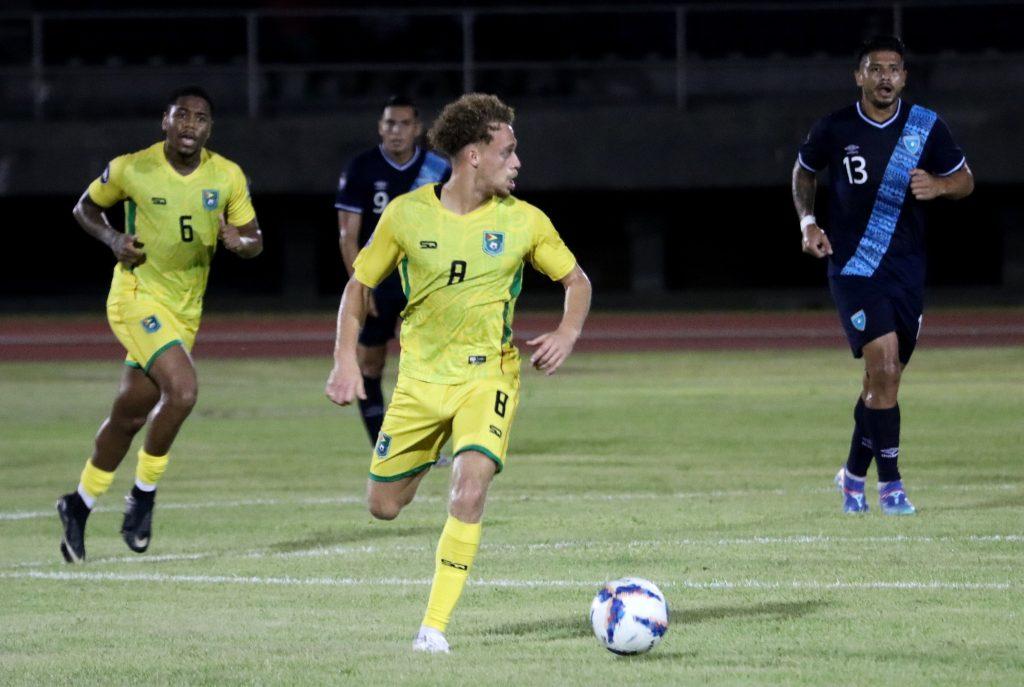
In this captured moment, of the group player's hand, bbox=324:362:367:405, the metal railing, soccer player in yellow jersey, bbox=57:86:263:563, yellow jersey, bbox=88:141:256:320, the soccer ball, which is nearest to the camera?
the soccer ball

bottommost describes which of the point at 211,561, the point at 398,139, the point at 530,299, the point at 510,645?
the point at 530,299

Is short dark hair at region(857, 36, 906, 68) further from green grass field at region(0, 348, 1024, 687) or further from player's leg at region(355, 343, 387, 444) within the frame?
player's leg at region(355, 343, 387, 444)

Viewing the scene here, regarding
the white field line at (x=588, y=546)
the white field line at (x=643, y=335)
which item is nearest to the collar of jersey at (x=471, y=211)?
the white field line at (x=588, y=546)

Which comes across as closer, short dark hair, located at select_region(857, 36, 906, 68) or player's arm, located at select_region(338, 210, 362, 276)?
short dark hair, located at select_region(857, 36, 906, 68)

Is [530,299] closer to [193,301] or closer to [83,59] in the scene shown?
[83,59]

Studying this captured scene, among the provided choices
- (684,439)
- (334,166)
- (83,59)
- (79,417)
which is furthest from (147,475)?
(83,59)

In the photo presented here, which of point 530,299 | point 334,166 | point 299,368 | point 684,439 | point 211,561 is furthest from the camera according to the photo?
point 530,299

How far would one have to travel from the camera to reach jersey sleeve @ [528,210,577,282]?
680cm

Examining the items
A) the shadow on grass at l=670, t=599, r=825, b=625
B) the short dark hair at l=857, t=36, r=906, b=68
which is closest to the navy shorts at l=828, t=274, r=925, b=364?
the short dark hair at l=857, t=36, r=906, b=68

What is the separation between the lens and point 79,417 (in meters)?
16.2

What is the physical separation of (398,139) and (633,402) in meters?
5.47

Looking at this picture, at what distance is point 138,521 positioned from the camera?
29.0 feet

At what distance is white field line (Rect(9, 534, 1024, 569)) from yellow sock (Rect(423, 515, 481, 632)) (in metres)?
2.32

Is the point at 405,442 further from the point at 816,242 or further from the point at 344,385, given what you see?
the point at 816,242
